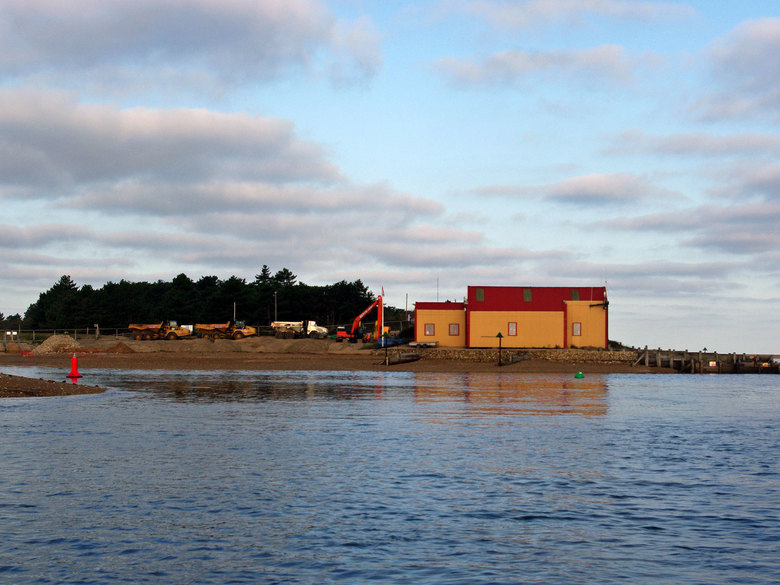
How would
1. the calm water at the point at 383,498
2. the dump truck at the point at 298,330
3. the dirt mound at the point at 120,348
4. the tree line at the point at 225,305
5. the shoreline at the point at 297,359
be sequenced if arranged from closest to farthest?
the calm water at the point at 383,498
the shoreline at the point at 297,359
the dirt mound at the point at 120,348
the dump truck at the point at 298,330
the tree line at the point at 225,305

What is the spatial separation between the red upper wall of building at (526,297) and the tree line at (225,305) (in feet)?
145

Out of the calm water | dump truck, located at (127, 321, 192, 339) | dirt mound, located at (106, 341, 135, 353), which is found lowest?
the calm water

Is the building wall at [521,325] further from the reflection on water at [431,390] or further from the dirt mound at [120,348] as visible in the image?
the dirt mound at [120,348]

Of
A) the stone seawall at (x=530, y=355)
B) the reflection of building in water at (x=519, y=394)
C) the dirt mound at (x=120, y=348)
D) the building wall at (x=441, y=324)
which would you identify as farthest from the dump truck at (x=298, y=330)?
the reflection of building in water at (x=519, y=394)

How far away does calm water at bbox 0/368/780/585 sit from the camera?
10.6 metres

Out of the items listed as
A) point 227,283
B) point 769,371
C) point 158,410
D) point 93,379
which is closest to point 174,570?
point 158,410

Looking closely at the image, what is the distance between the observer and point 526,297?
3110 inches

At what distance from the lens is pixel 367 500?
1474 centimetres

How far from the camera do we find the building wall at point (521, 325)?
77.9 meters

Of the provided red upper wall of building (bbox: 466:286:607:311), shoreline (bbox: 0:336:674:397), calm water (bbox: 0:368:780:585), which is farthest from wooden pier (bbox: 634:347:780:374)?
calm water (bbox: 0:368:780:585)

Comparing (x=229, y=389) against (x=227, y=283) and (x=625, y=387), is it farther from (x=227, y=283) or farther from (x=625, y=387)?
(x=227, y=283)

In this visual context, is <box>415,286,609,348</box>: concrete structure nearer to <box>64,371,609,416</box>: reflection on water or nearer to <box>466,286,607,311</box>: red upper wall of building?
<box>466,286,607,311</box>: red upper wall of building

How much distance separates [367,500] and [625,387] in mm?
42633

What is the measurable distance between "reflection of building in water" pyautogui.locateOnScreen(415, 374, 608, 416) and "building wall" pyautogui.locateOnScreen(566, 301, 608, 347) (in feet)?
57.7
